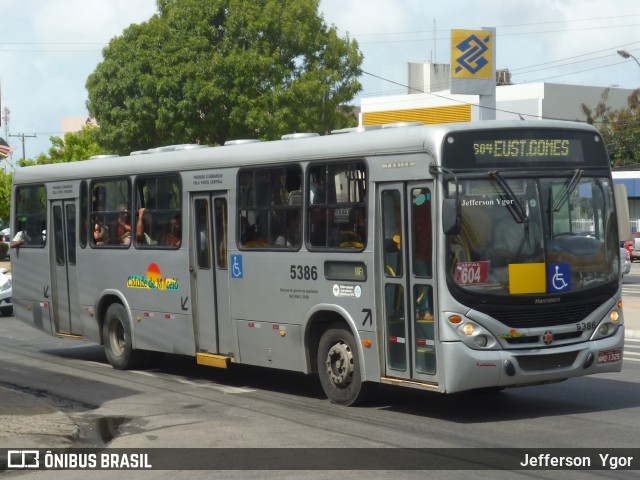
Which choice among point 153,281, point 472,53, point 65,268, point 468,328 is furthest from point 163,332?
point 472,53

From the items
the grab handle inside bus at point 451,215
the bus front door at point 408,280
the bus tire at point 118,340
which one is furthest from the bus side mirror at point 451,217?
the bus tire at point 118,340

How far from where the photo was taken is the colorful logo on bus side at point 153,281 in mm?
15102

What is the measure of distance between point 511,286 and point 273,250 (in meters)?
3.37

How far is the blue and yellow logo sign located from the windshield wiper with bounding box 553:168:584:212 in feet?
73.0

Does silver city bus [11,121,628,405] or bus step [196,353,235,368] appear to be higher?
silver city bus [11,121,628,405]

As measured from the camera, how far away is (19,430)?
35.8 feet

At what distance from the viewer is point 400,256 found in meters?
11.4

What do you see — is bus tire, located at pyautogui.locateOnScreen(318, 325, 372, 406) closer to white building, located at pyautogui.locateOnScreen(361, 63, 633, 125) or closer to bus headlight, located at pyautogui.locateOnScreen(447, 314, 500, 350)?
bus headlight, located at pyautogui.locateOnScreen(447, 314, 500, 350)

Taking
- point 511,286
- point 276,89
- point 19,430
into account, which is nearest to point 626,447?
point 511,286

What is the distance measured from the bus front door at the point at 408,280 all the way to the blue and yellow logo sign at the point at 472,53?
73.9 ft

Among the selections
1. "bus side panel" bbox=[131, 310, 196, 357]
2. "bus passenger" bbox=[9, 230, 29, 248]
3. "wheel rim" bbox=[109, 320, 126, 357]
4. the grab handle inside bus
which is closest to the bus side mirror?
the grab handle inside bus

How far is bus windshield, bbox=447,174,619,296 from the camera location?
35.6 ft

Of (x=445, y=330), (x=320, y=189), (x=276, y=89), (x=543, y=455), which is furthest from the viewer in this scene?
(x=276, y=89)

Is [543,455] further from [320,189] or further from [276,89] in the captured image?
[276,89]
